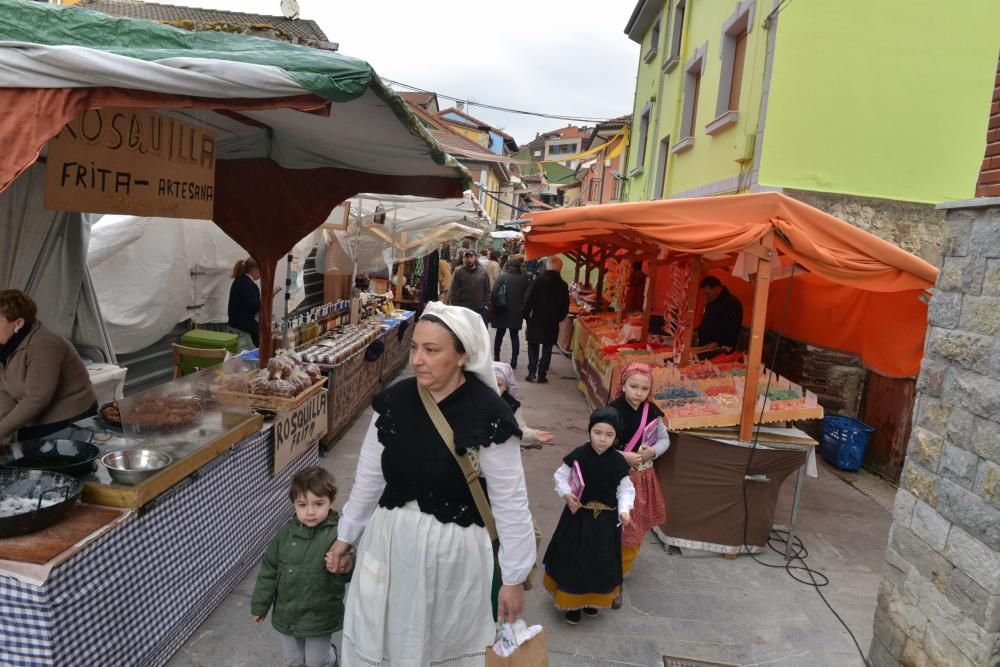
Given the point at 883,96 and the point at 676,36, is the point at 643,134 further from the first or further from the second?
the point at 883,96

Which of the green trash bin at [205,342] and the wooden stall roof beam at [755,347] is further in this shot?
the green trash bin at [205,342]

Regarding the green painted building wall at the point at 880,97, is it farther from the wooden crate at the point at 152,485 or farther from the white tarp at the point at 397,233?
the wooden crate at the point at 152,485

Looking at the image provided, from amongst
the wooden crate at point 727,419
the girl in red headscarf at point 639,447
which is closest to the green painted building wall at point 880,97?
the wooden crate at point 727,419

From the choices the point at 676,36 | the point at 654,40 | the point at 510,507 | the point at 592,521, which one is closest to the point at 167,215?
the point at 510,507

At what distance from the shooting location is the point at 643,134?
17.2m

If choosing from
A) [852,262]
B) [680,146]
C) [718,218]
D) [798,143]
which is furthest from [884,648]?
[680,146]

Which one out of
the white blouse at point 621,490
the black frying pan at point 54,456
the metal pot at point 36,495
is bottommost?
the white blouse at point 621,490

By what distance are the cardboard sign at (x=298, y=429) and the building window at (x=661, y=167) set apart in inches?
431

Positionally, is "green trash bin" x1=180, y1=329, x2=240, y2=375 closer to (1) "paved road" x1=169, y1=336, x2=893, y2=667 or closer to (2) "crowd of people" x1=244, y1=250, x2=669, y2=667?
(1) "paved road" x1=169, y1=336, x2=893, y2=667

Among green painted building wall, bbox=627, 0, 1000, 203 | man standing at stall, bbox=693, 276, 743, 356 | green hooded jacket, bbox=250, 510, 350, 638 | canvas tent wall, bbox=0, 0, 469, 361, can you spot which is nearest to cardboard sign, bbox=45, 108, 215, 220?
canvas tent wall, bbox=0, 0, 469, 361

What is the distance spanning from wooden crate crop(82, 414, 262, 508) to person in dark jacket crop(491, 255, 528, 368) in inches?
303

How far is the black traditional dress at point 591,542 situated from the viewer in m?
3.71

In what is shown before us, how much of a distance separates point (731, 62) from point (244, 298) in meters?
8.15

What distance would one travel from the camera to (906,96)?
24.4 feet
